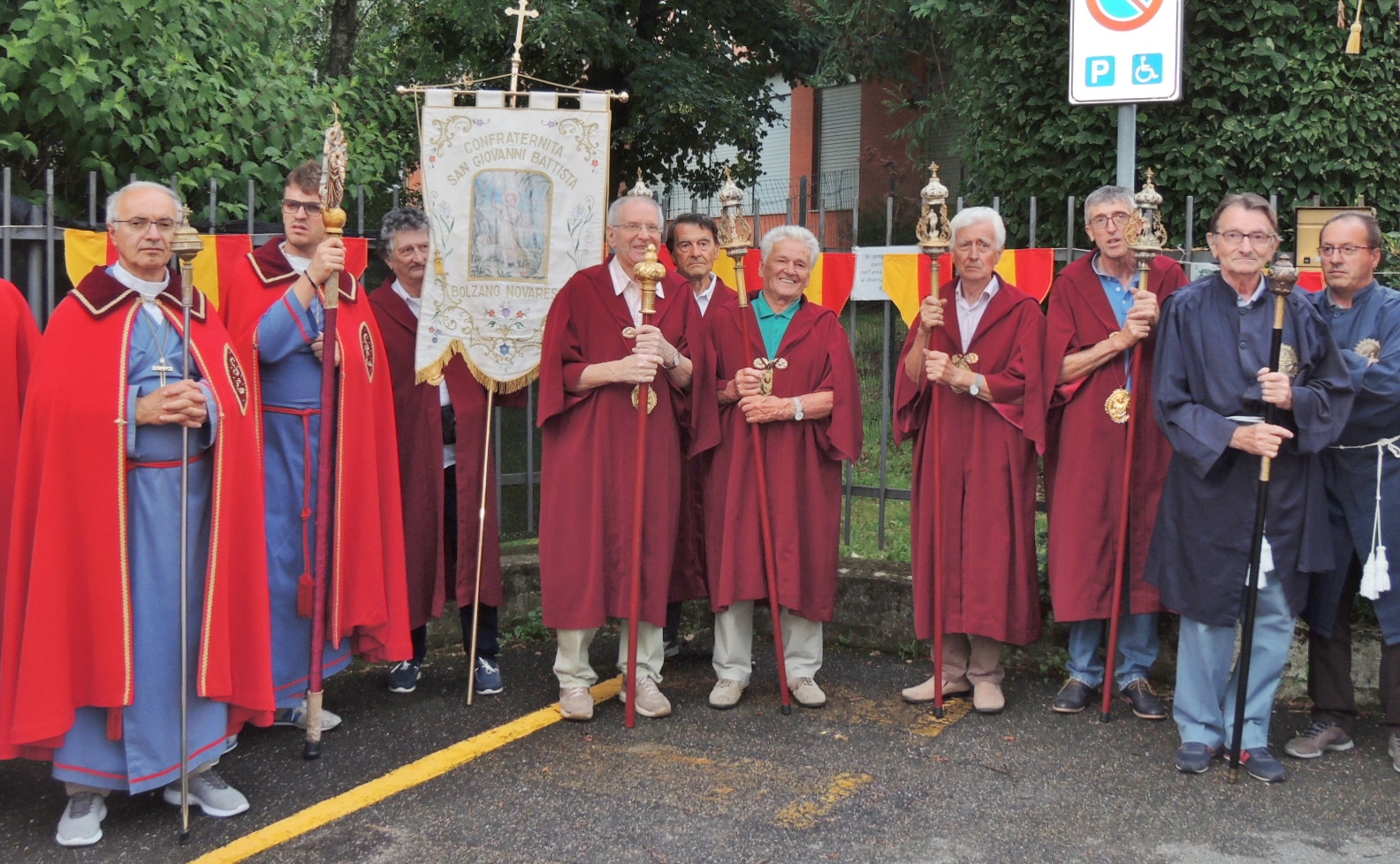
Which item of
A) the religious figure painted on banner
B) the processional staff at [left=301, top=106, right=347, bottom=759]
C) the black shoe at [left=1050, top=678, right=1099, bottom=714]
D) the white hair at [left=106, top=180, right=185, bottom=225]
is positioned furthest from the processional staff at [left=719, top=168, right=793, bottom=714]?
the white hair at [left=106, top=180, right=185, bottom=225]

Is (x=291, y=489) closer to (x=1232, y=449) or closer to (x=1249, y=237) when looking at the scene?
(x=1232, y=449)

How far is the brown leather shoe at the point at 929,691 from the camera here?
18.0 feet

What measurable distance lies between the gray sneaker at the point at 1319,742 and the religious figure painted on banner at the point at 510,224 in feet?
11.1

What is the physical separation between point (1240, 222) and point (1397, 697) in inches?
70.9

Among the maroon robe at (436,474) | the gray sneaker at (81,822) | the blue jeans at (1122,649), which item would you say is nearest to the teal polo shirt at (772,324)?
the maroon robe at (436,474)

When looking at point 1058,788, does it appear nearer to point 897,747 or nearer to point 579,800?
point 897,747

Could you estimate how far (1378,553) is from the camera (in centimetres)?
469

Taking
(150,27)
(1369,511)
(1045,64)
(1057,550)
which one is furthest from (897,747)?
(1045,64)

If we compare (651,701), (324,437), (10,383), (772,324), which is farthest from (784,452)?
(10,383)

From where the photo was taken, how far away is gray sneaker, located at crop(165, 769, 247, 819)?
4.30 meters

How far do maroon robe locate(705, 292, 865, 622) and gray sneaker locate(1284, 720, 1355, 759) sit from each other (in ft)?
5.82

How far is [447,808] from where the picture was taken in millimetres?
4352

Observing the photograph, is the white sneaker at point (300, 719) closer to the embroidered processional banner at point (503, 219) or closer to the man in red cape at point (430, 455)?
the man in red cape at point (430, 455)

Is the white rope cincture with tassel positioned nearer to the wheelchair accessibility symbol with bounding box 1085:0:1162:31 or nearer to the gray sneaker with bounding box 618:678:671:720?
the wheelchair accessibility symbol with bounding box 1085:0:1162:31
